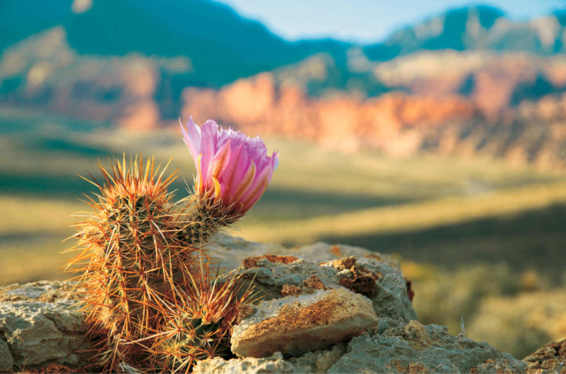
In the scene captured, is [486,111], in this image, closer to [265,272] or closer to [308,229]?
[308,229]

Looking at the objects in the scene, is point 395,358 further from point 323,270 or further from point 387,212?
point 387,212

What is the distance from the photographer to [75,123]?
17600 cm

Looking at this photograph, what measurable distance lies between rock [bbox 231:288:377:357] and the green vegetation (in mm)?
675

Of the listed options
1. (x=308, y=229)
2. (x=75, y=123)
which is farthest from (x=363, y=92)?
(x=308, y=229)

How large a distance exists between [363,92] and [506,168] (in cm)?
8469

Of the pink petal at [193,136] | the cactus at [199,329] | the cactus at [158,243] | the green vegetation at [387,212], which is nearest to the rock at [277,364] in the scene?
the cactus at [199,329]

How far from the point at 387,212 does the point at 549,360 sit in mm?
60208

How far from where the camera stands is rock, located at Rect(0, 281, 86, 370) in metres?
2.82

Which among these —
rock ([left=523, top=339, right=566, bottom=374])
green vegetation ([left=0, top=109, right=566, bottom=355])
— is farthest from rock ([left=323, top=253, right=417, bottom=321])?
rock ([left=523, top=339, right=566, bottom=374])

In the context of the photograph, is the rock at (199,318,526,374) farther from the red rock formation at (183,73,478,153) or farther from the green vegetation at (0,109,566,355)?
the red rock formation at (183,73,478,153)

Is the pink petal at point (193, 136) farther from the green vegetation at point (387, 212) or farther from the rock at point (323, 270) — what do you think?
the rock at point (323, 270)

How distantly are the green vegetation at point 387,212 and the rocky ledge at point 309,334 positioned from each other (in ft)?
1.18

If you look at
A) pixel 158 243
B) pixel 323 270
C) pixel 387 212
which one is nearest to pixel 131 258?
pixel 158 243

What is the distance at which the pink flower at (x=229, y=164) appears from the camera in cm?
284
